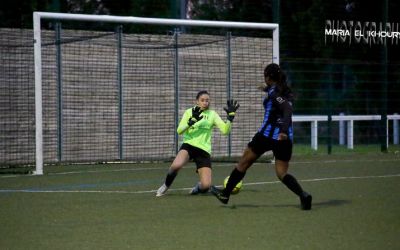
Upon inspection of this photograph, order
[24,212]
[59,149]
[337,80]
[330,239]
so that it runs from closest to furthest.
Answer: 1. [330,239]
2. [24,212]
3. [59,149]
4. [337,80]

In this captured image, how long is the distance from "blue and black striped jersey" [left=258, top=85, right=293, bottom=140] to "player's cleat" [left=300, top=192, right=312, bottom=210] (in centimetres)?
75

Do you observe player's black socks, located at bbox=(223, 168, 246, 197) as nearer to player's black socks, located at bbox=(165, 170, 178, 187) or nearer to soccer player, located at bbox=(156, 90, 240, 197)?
soccer player, located at bbox=(156, 90, 240, 197)

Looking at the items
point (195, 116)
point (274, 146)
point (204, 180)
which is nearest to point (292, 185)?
point (274, 146)

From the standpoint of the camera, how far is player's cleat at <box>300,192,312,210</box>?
1162cm

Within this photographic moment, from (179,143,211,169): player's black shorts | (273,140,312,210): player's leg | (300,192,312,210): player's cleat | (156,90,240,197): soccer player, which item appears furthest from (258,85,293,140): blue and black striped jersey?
(179,143,211,169): player's black shorts

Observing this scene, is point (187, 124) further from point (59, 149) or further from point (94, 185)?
point (59, 149)

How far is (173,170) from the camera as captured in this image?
13.4 meters

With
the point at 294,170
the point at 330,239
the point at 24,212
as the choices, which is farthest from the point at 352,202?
the point at 294,170

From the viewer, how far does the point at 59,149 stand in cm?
2055

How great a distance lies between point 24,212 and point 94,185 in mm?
3929

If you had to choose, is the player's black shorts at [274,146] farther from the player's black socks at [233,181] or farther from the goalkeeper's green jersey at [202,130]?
the goalkeeper's green jersey at [202,130]

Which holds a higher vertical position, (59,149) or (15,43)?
(15,43)

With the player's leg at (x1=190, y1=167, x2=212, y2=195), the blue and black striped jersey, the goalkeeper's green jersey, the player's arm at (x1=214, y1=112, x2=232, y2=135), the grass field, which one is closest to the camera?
the grass field

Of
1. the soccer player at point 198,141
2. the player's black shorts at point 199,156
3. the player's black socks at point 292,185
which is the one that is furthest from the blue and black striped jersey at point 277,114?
the player's black shorts at point 199,156
